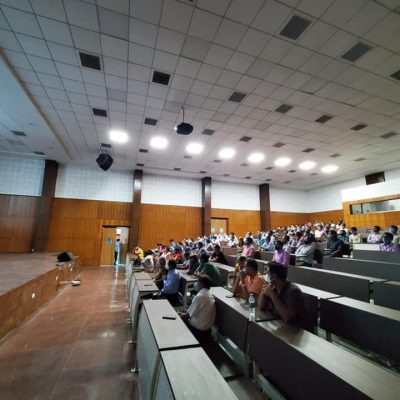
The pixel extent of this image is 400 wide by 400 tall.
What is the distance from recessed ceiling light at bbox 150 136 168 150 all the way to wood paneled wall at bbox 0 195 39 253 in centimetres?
659

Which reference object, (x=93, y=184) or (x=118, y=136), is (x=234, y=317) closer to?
(x=118, y=136)

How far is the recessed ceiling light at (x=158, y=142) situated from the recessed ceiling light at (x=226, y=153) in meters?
2.21

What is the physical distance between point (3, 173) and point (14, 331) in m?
9.27

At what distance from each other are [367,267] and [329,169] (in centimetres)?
786

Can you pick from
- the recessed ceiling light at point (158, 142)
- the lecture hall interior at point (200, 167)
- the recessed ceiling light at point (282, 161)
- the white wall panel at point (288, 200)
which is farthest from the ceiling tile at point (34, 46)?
the white wall panel at point (288, 200)

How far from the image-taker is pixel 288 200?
1462 centimetres

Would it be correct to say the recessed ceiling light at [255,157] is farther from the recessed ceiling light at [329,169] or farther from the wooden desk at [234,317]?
the wooden desk at [234,317]

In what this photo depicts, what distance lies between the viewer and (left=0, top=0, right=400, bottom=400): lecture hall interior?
5.85ft

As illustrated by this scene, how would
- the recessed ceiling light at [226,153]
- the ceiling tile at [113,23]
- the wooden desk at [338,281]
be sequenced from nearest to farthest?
the wooden desk at [338,281] → the ceiling tile at [113,23] → the recessed ceiling light at [226,153]

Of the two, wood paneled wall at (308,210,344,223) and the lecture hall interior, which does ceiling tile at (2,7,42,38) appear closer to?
the lecture hall interior

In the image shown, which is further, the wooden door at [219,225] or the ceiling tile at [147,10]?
the wooden door at [219,225]

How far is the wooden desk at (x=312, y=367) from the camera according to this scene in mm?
1146

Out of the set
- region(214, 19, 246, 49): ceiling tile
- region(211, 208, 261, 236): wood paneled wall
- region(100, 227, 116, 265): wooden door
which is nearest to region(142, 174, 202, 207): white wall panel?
region(211, 208, 261, 236): wood paneled wall

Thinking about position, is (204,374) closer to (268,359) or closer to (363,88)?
(268,359)
